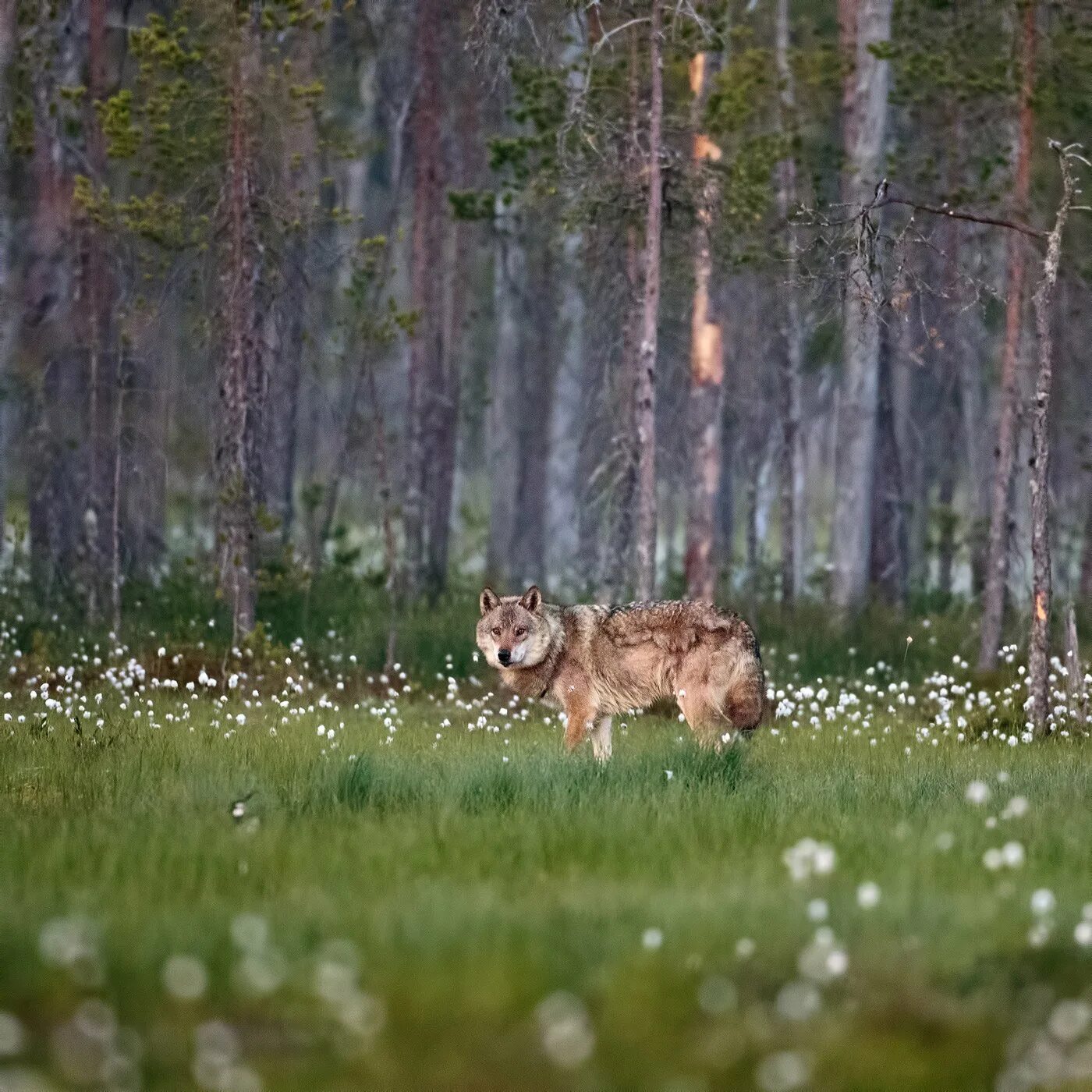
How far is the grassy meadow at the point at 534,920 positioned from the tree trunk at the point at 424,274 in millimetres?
13573

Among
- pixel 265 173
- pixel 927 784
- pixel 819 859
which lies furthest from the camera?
pixel 265 173

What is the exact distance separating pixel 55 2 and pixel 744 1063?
1751 cm

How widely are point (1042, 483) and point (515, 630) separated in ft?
15.6

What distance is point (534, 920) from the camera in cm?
687

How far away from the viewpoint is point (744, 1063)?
19.0 ft

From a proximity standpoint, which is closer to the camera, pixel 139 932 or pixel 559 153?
pixel 139 932

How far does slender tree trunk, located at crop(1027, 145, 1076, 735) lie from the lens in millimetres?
13961

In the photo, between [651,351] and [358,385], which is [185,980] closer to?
[651,351]

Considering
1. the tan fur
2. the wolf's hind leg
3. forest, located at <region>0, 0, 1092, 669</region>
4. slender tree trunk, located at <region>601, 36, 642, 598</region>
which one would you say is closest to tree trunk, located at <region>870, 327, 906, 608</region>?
forest, located at <region>0, 0, 1092, 669</region>

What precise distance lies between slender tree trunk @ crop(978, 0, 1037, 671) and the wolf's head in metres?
8.00

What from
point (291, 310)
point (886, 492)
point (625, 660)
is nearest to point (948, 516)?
point (886, 492)

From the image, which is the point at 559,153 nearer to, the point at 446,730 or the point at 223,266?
the point at 223,266

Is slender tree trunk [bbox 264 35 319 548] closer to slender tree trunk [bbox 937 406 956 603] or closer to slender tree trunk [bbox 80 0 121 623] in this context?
slender tree trunk [bbox 80 0 121 623]

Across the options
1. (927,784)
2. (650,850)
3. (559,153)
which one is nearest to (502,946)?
(650,850)
